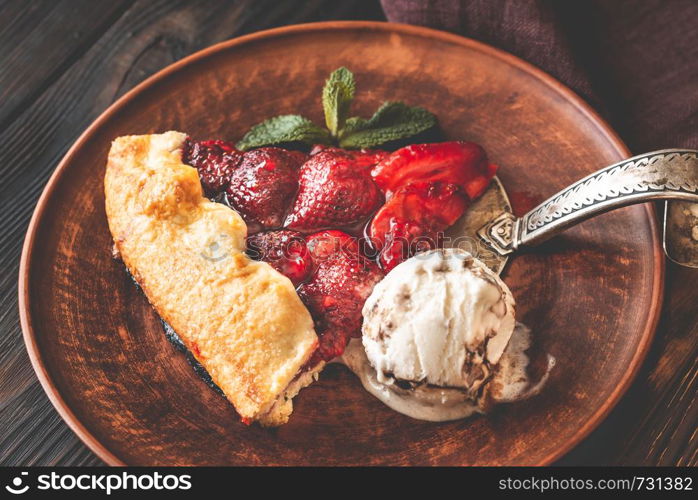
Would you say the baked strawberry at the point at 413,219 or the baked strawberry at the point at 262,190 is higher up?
the baked strawberry at the point at 262,190

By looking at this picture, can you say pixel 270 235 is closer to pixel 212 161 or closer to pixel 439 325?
pixel 212 161

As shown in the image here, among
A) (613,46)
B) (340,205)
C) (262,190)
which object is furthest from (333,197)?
(613,46)

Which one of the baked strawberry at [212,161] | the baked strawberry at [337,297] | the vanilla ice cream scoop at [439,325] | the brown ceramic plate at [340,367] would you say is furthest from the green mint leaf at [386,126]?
the vanilla ice cream scoop at [439,325]

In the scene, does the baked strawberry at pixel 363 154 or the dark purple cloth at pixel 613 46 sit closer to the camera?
the baked strawberry at pixel 363 154

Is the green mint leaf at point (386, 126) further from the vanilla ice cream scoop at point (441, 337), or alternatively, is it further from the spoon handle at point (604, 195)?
the vanilla ice cream scoop at point (441, 337)

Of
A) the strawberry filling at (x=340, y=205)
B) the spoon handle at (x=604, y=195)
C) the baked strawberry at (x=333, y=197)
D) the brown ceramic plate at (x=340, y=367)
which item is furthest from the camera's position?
the baked strawberry at (x=333, y=197)

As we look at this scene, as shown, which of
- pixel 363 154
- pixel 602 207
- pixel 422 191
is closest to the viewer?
pixel 602 207
